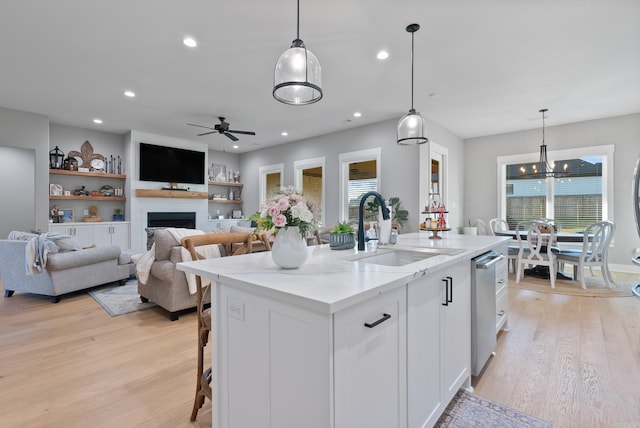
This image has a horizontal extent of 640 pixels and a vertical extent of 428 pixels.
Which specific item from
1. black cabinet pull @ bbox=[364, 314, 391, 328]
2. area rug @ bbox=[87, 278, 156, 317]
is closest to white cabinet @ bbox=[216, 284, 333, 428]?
black cabinet pull @ bbox=[364, 314, 391, 328]

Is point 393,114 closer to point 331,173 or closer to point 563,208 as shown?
point 331,173

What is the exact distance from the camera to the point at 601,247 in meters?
4.46

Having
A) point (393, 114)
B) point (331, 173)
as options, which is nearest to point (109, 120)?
point (331, 173)

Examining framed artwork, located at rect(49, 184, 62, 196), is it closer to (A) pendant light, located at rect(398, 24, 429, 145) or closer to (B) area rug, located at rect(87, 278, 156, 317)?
(B) area rug, located at rect(87, 278, 156, 317)

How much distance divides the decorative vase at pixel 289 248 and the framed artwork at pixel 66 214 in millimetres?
6793

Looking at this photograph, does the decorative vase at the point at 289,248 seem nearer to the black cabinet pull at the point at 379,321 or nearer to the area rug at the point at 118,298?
the black cabinet pull at the point at 379,321

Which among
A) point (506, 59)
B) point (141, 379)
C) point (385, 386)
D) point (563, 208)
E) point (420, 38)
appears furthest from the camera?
point (563, 208)

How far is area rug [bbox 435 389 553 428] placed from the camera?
1711 mm

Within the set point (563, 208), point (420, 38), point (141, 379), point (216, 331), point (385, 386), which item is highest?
point (420, 38)

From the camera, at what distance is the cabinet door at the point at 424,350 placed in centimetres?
136

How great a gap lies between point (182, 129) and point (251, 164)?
98.5 inches

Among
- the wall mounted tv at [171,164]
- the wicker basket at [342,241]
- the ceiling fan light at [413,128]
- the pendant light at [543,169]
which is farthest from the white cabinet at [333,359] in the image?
the wall mounted tv at [171,164]

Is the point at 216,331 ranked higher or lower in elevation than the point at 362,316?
lower

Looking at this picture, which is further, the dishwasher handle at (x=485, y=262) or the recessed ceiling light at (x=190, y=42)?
the recessed ceiling light at (x=190, y=42)
